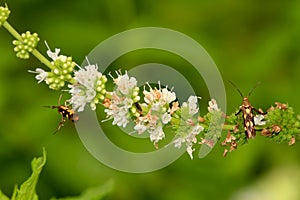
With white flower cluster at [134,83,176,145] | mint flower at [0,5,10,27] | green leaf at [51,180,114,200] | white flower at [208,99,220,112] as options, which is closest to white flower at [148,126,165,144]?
white flower cluster at [134,83,176,145]

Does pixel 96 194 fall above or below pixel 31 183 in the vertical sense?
above

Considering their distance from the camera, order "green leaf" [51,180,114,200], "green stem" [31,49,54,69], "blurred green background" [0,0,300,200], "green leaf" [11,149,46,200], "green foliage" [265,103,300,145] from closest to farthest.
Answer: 1. "green stem" [31,49,54,69]
2. "green foliage" [265,103,300,145]
3. "green leaf" [11,149,46,200]
4. "green leaf" [51,180,114,200]
5. "blurred green background" [0,0,300,200]

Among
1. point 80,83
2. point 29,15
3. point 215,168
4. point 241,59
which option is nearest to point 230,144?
point 80,83

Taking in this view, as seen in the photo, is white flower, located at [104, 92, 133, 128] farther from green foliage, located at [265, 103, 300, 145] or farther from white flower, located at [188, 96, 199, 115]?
green foliage, located at [265, 103, 300, 145]

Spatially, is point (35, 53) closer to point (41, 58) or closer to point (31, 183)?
point (41, 58)

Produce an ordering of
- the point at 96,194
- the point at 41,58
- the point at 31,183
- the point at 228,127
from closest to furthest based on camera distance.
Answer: the point at 41,58 → the point at 228,127 → the point at 31,183 → the point at 96,194

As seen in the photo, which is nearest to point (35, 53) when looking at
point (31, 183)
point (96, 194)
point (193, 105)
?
point (193, 105)

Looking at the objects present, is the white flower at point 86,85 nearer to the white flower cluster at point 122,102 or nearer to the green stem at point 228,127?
the white flower cluster at point 122,102
